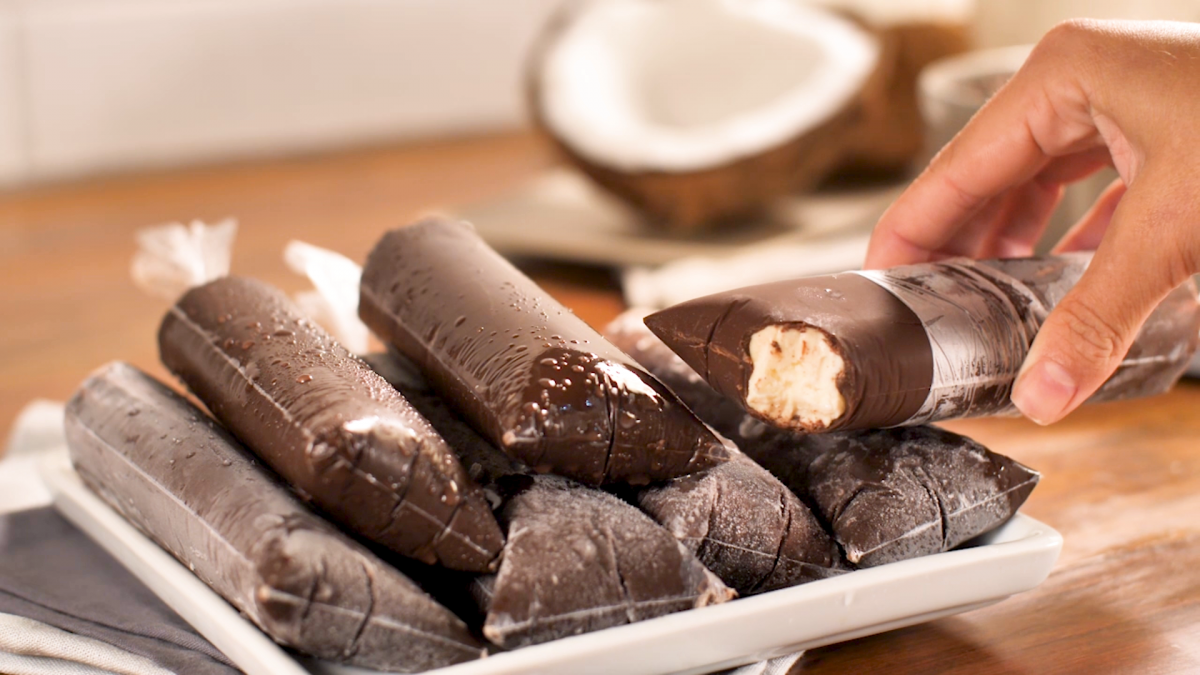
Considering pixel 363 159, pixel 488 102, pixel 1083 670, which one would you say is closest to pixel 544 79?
pixel 363 159

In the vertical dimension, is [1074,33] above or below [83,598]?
above

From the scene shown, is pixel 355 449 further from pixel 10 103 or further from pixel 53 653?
pixel 10 103

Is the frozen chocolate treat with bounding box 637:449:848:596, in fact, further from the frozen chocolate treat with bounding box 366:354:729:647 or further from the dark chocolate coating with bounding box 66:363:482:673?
the dark chocolate coating with bounding box 66:363:482:673

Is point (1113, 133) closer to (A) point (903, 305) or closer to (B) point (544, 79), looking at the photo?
(A) point (903, 305)

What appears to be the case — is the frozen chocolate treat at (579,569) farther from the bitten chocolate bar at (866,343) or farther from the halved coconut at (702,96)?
the halved coconut at (702,96)

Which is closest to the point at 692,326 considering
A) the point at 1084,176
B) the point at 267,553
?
the point at 267,553
